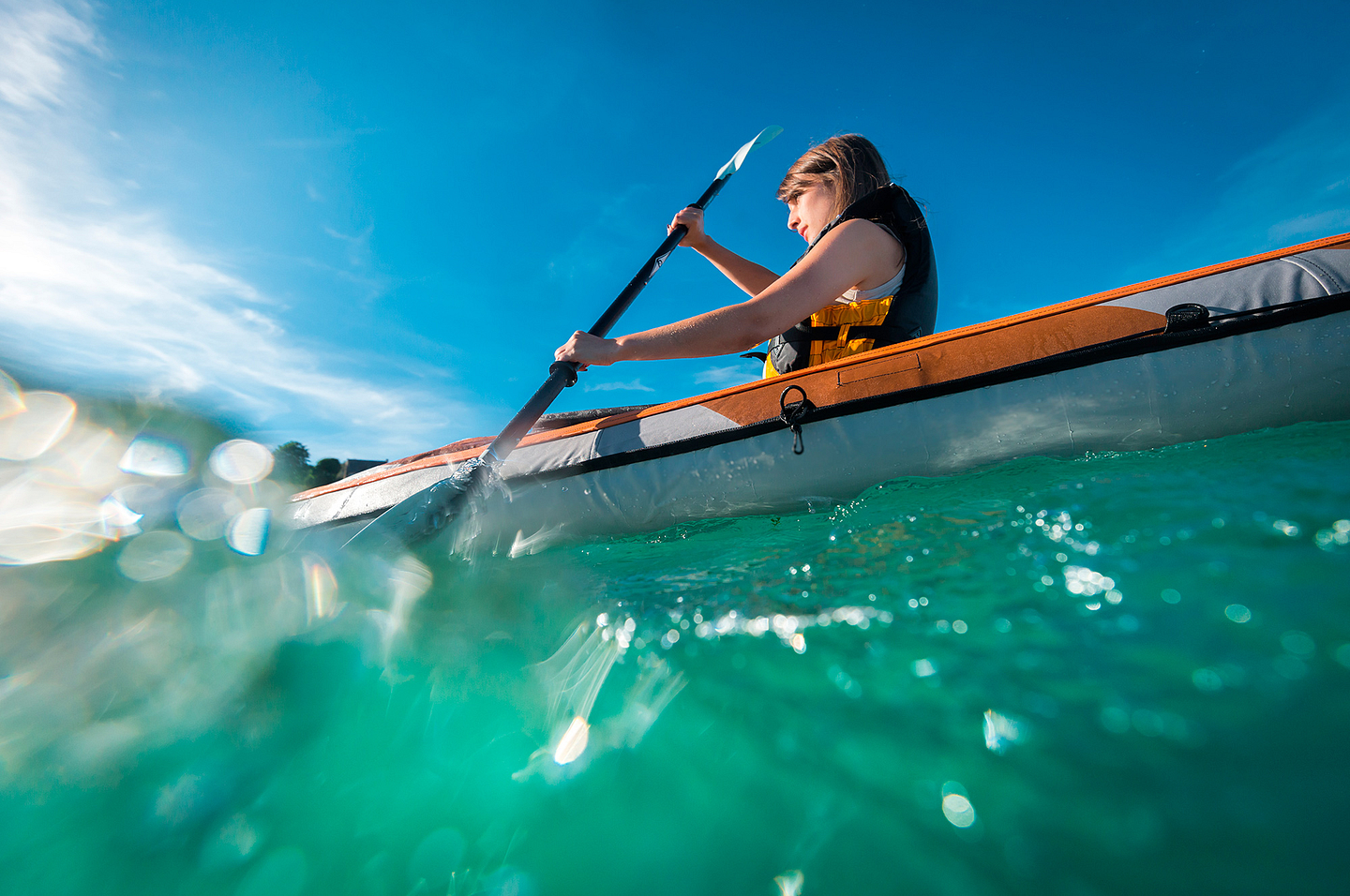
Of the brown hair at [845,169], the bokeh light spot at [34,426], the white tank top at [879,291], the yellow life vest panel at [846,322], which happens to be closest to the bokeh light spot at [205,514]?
the bokeh light spot at [34,426]

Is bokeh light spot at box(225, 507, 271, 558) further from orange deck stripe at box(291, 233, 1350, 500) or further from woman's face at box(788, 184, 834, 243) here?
woman's face at box(788, 184, 834, 243)

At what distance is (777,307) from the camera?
220 centimetres

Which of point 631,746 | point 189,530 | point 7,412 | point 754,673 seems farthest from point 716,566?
point 7,412

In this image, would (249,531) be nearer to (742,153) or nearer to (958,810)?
(958,810)

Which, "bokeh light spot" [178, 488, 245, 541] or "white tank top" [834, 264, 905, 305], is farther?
"white tank top" [834, 264, 905, 305]

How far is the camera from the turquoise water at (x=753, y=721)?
0.54 m

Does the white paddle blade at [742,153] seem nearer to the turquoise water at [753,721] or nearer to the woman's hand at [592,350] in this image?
the woman's hand at [592,350]

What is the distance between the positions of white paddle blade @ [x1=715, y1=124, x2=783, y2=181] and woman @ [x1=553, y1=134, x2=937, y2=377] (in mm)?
1281

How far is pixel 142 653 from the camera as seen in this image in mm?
1014

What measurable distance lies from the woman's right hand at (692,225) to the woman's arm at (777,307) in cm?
194

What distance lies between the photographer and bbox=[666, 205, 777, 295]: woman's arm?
159 inches

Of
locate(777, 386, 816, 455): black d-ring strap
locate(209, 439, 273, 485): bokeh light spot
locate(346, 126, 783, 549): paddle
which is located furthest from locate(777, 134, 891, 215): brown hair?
locate(209, 439, 273, 485): bokeh light spot

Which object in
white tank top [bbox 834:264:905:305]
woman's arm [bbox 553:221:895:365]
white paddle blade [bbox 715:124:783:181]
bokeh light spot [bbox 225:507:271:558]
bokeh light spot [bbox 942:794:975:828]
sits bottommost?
bokeh light spot [bbox 225:507:271:558]

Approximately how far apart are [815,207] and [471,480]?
7.96 feet
